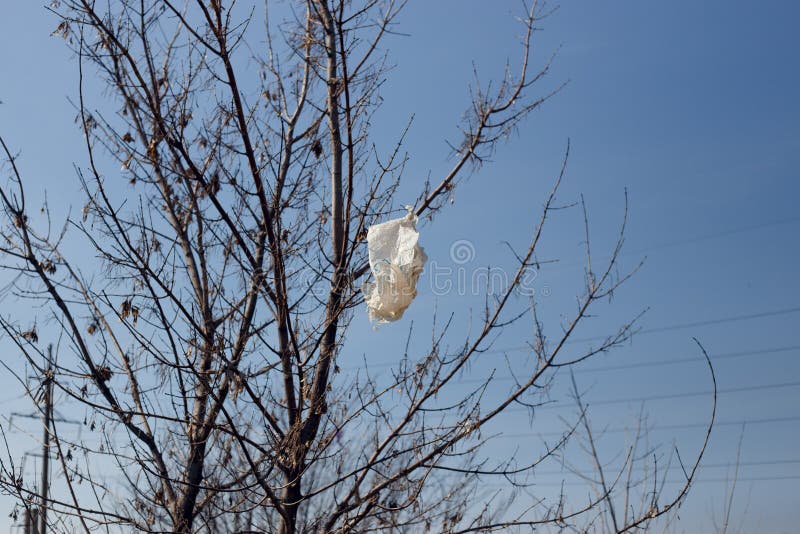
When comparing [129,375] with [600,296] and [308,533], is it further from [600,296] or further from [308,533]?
[600,296]

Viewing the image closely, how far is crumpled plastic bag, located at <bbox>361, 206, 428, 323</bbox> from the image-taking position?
3.12 meters

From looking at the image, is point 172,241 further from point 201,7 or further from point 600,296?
point 600,296

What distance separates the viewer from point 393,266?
10.2 ft

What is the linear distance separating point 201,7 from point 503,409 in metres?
2.24

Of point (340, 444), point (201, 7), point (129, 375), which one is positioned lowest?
point (340, 444)

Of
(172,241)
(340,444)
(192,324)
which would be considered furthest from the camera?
(172,241)

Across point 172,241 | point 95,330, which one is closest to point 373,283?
point 172,241

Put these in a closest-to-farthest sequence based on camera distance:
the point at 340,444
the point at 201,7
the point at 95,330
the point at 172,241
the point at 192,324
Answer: the point at 201,7
the point at 192,324
the point at 340,444
the point at 172,241
the point at 95,330

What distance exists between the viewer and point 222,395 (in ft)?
13.8

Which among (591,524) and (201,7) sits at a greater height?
(201,7)

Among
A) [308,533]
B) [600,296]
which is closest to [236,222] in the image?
[308,533]

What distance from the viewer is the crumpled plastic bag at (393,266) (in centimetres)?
312

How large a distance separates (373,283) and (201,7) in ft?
4.67

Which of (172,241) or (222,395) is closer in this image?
(172,241)
